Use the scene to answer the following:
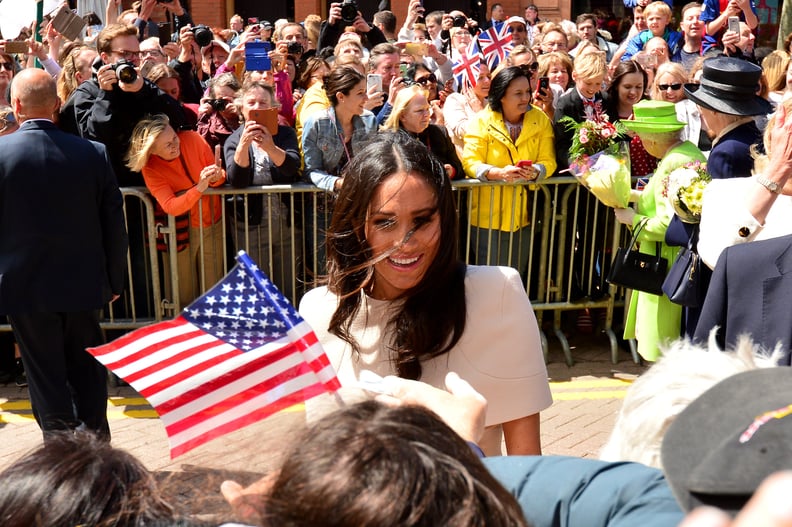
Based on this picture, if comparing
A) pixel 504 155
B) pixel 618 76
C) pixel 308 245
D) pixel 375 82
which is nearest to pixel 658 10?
pixel 618 76

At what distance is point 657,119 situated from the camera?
5656 millimetres

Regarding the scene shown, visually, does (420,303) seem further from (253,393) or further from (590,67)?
(590,67)

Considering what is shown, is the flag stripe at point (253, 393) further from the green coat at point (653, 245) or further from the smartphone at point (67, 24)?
the smartphone at point (67, 24)

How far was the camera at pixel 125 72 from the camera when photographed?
5988 mm

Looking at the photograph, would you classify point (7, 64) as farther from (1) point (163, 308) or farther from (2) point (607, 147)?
(2) point (607, 147)

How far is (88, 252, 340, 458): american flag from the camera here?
205 cm

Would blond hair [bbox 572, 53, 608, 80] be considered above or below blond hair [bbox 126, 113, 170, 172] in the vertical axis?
above

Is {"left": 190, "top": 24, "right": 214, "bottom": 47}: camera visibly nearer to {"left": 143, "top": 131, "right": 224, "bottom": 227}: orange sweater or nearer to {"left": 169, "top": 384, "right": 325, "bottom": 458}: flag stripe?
{"left": 143, "top": 131, "right": 224, "bottom": 227}: orange sweater

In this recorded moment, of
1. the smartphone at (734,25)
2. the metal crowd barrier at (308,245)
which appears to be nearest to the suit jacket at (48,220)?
the metal crowd barrier at (308,245)

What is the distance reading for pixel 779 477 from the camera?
932mm

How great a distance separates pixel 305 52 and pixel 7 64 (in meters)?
3.52

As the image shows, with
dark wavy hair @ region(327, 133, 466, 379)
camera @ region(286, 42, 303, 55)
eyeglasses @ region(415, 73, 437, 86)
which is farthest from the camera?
camera @ region(286, 42, 303, 55)

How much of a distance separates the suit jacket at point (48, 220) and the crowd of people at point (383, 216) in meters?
0.01

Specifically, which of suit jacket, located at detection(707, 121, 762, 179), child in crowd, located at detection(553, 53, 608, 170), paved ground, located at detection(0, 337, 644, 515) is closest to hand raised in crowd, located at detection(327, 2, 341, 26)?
child in crowd, located at detection(553, 53, 608, 170)
